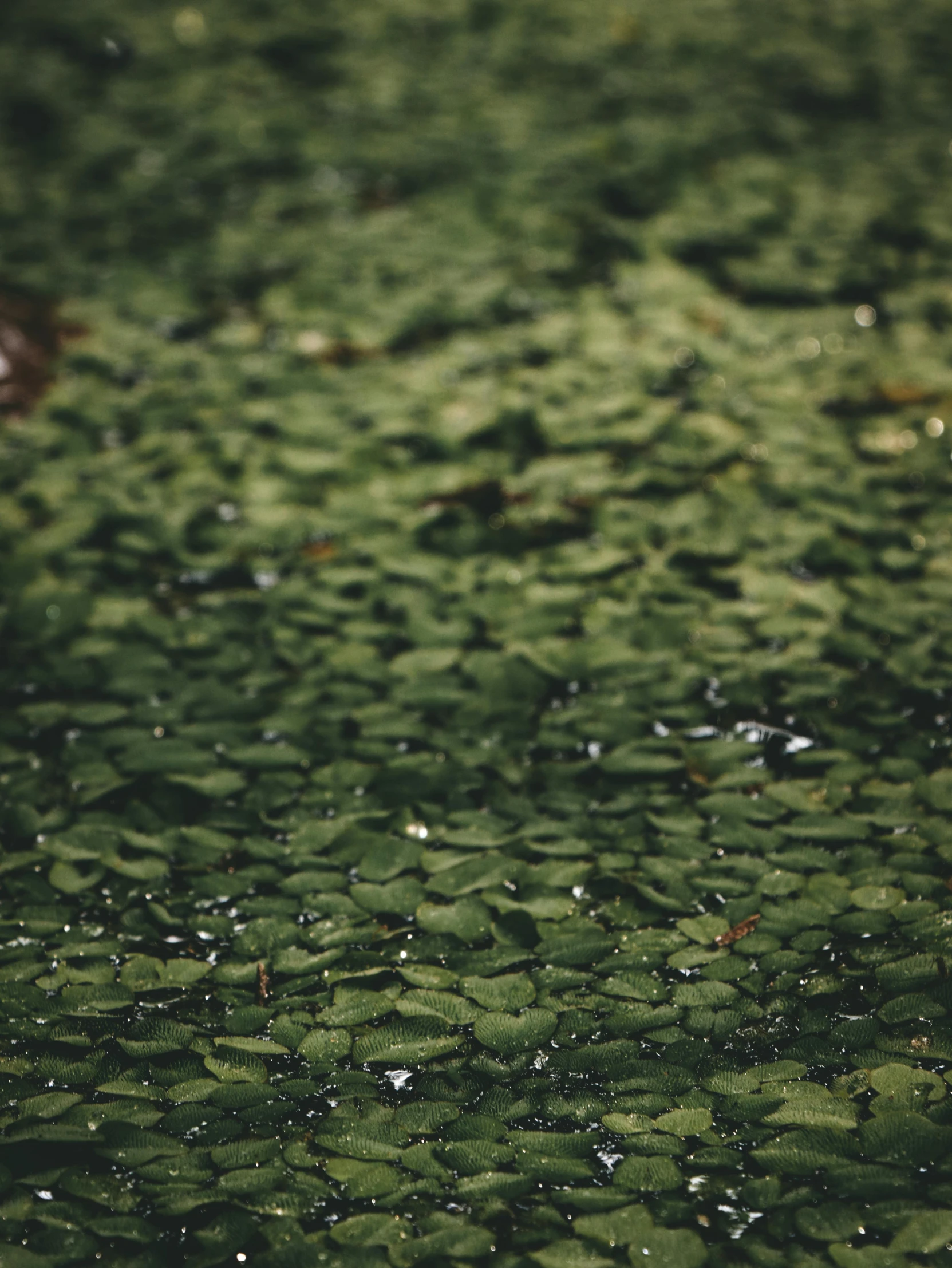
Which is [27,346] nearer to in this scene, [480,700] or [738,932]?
[480,700]

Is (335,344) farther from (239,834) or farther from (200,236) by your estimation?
(239,834)

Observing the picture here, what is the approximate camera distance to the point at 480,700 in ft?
6.13

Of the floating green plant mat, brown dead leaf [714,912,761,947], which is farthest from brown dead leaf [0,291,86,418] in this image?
brown dead leaf [714,912,761,947]

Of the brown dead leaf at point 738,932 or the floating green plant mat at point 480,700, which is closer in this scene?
the floating green plant mat at point 480,700

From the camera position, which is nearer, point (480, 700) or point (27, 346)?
point (480, 700)

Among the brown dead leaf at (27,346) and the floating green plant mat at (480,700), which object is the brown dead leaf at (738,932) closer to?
the floating green plant mat at (480,700)

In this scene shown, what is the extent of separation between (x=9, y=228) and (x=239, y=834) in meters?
2.27

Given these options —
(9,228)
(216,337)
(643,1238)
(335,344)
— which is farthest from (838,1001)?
(9,228)

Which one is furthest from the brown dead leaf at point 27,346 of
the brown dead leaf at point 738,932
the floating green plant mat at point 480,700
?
the brown dead leaf at point 738,932

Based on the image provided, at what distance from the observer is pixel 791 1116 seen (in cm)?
126

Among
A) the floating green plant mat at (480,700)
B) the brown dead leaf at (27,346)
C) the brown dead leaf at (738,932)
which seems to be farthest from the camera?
the brown dead leaf at (27,346)

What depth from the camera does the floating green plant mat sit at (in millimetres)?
1239

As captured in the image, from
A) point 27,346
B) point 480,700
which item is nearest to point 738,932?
point 480,700

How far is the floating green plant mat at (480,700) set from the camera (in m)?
1.24
